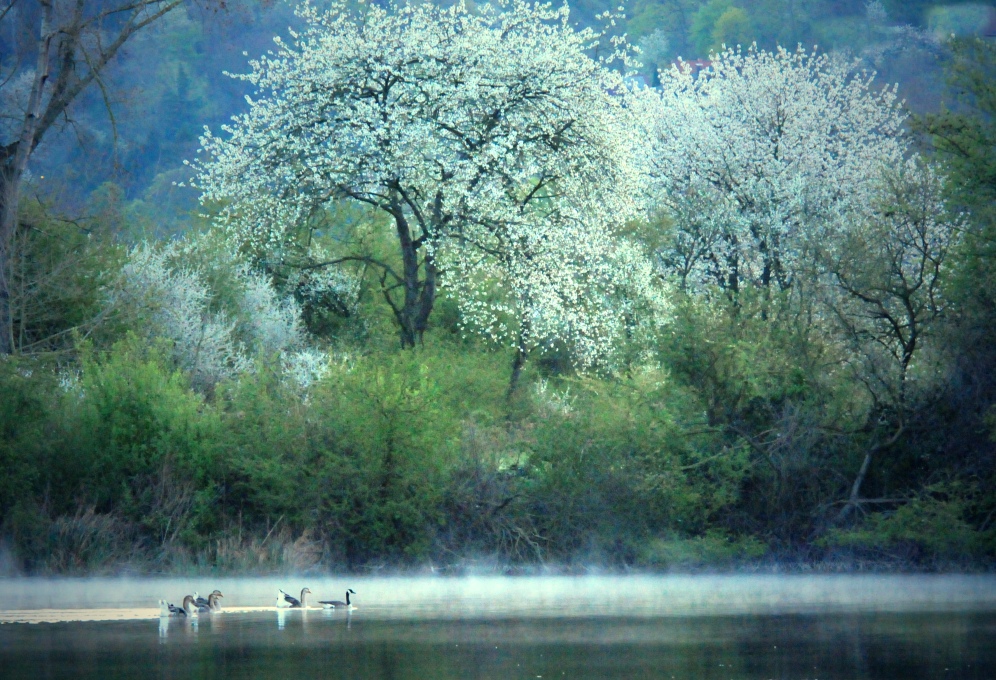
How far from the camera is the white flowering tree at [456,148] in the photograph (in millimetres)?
27797

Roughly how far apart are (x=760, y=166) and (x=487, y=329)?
11790 millimetres

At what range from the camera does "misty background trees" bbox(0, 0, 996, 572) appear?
2075 cm

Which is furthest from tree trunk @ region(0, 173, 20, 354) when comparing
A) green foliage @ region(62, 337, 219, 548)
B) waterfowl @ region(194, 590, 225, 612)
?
waterfowl @ region(194, 590, 225, 612)

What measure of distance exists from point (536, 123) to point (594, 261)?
11.9ft

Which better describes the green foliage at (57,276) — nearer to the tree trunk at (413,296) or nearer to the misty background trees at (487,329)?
the misty background trees at (487,329)

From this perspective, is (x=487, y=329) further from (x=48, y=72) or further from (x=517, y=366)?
(x=48, y=72)

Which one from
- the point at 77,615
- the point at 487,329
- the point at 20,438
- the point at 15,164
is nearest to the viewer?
the point at 77,615

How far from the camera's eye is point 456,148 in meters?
28.1

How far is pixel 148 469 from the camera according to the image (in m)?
20.6

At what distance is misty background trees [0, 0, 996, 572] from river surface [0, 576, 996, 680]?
1290 mm

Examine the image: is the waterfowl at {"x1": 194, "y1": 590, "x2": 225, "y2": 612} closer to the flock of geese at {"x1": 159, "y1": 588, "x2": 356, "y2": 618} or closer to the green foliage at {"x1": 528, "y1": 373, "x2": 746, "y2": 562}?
the flock of geese at {"x1": 159, "y1": 588, "x2": 356, "y2": 618}

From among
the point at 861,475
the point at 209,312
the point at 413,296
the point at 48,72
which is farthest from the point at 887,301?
the point at 48,72

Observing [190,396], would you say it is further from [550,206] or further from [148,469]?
[550,206]

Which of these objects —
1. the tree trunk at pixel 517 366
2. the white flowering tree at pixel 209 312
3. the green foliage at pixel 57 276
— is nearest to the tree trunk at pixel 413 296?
the white flowering tree at pixel 209 312
